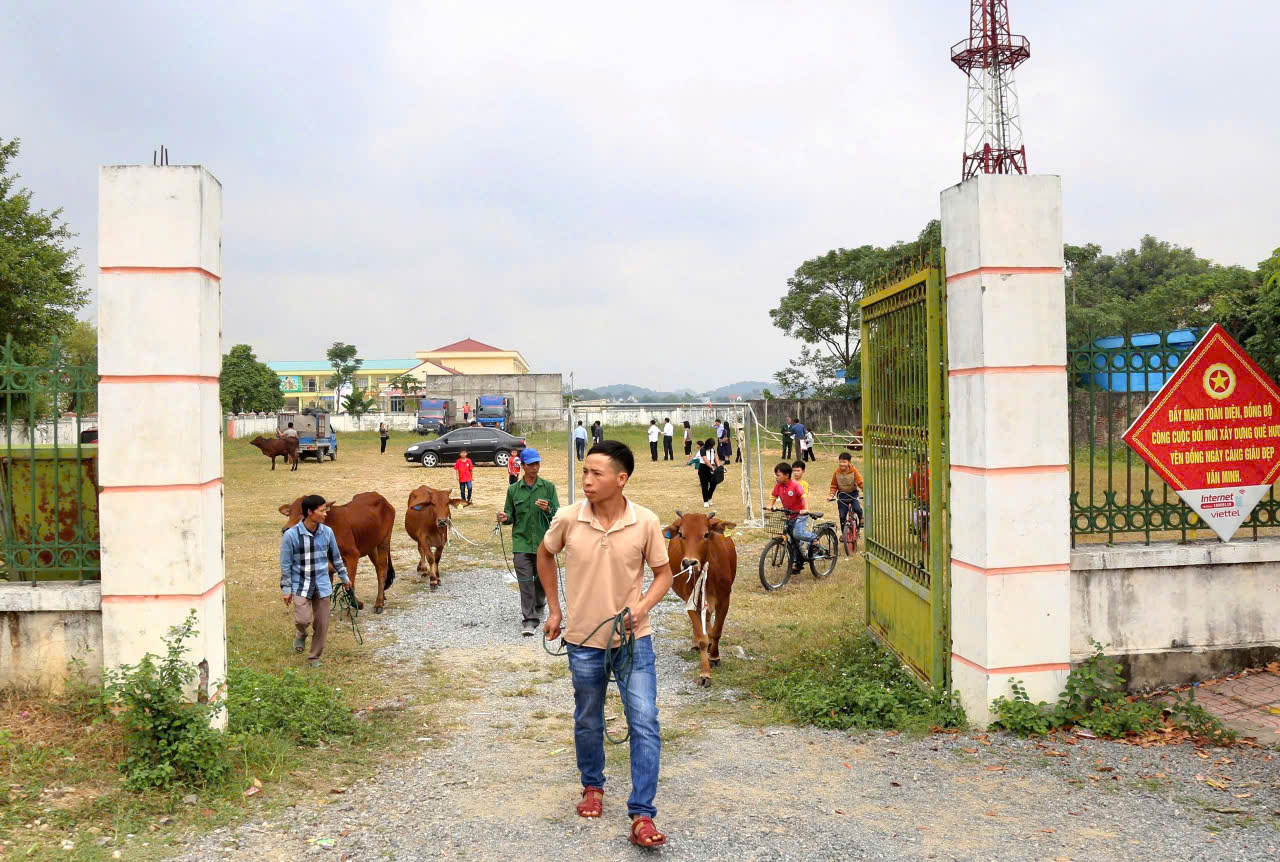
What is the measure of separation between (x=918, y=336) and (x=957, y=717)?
2.39 meters

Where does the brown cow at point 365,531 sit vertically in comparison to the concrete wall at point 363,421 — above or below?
below

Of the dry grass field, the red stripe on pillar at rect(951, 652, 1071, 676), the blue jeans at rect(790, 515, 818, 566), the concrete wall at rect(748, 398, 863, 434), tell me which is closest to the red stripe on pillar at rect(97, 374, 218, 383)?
the dry grass field

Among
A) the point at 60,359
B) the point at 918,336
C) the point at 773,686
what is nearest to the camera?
the point at 60,359

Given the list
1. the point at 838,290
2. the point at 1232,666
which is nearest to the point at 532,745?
the point at 1232,666

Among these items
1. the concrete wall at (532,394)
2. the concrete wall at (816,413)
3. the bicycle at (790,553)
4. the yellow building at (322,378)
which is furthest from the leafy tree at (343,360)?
the bicycle at (790,553)

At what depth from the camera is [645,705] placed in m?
4.61

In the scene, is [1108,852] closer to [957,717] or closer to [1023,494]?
[957,717]

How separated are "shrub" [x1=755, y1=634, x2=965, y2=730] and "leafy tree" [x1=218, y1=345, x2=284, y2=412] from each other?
57.1 meters

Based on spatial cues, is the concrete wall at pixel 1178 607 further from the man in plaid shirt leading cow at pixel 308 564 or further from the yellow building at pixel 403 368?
the yellow building at pixel 403 368

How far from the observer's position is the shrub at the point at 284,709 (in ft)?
19.6

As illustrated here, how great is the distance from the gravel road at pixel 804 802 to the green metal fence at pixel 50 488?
6.64 feet

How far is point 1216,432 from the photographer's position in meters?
6.40

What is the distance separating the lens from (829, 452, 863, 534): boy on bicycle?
1293 cm

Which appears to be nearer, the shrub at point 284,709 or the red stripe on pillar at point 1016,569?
the red stripe on pillar at point 1016,569
